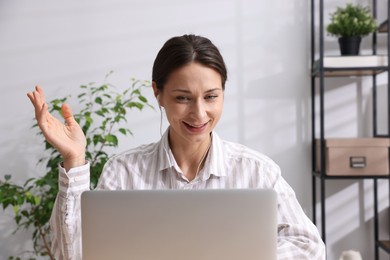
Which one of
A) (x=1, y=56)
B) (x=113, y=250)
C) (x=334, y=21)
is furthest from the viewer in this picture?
(x=1, y=56)

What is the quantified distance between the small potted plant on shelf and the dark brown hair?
1.46m

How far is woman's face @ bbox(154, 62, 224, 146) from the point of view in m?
1.48

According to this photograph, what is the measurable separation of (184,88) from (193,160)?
0.22 meters

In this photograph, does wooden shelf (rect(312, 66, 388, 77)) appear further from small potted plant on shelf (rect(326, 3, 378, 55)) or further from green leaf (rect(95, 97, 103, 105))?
green leaf (rect(95, 97, 103, 105))

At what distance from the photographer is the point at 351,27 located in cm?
282

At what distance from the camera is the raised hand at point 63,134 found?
129 centimetres

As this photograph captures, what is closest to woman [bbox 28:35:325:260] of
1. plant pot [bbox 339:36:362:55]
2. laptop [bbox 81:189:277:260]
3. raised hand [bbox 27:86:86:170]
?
raised hand [bbox 27:86:86:170]

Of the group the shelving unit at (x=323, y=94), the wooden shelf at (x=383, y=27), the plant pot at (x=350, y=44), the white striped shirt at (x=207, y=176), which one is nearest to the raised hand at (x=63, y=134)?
the white striped shirt at (x=207, y=176)

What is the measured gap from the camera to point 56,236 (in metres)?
1.34

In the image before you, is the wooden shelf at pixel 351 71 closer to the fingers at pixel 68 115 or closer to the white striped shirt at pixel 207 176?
the white striped shirt at pixel 207 176

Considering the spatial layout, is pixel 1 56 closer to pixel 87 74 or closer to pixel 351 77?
pixel 87 74

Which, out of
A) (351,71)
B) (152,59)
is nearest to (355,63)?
(351,71)

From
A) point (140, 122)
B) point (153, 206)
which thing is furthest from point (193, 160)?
point (140, 122)

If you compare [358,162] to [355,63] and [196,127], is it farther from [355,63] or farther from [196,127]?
[196,127]
